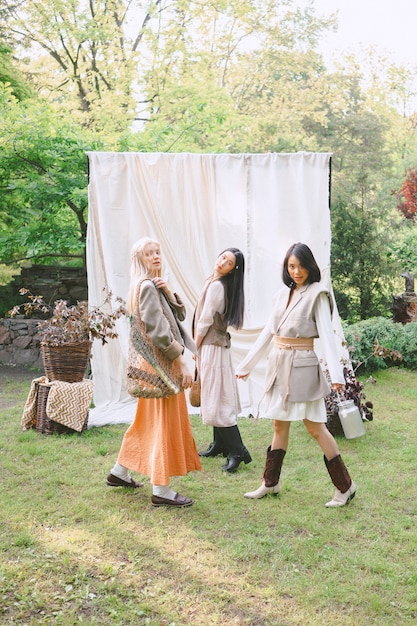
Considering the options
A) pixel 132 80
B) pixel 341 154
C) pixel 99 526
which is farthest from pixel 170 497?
pixel 341 154

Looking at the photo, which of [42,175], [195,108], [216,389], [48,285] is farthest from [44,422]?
[195,108]

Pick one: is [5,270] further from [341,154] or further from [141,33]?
[341,154]

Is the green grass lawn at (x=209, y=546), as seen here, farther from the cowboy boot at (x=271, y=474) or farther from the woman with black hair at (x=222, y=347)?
the woman with black hair at (x=222, y=347)

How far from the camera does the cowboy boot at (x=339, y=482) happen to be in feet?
11.6

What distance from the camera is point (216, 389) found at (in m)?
4.25

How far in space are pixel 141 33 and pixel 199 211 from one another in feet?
35.4

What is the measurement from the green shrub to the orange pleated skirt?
4.05m

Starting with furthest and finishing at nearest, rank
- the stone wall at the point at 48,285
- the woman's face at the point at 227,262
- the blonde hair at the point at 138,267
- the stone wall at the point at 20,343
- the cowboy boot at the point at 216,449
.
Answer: the stone wall at the point at 48,285 → the stone wall at the point at 20,343 → the cowboy boot at the point at 216,449 → the woman's face at the point at 227,262 → the blonde hair at the point at 138,267

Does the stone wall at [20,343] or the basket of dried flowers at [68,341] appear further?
the stone wall at [20,343]

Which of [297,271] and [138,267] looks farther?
[138,267]

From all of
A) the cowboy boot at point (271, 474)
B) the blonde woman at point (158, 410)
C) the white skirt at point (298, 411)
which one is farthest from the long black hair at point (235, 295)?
the cowboy boot at point (271, 474)

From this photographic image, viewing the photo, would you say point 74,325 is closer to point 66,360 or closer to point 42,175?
point 66,360

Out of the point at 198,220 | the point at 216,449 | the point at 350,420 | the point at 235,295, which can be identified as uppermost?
the point at 198,220

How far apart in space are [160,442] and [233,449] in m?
0.89
